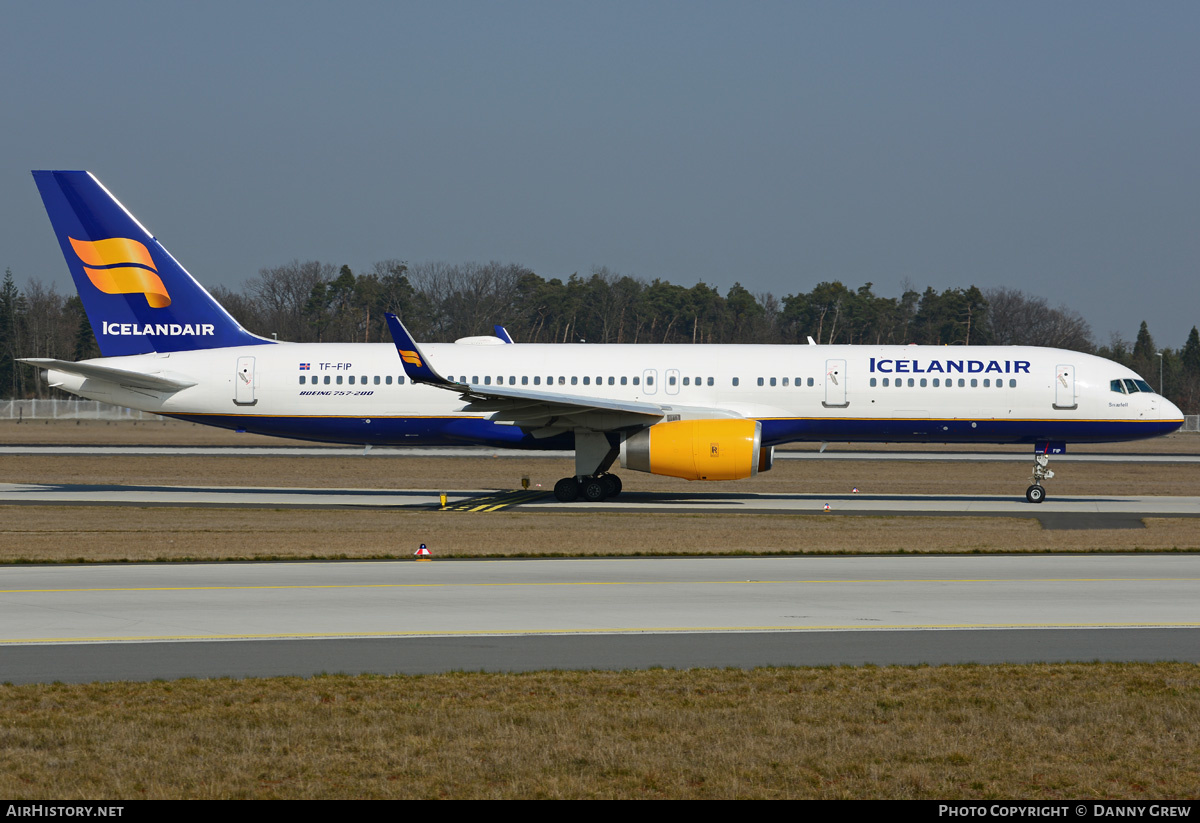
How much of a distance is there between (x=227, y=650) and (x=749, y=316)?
122m

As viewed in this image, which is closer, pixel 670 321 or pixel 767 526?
pixel 767 526

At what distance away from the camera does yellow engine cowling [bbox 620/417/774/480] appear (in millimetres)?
28344

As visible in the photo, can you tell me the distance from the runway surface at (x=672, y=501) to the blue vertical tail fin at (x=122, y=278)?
4365 millimetres

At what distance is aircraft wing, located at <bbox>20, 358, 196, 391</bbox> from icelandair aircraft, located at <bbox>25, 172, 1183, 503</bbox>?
0.05 metres

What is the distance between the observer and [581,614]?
13.7 metres

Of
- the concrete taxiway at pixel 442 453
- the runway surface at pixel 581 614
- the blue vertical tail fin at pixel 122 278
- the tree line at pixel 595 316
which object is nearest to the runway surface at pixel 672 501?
the blue vertical tail fin at pixel 122 278

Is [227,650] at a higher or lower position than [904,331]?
lower

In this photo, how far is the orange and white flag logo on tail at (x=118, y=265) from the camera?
1228 inches

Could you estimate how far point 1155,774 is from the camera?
23.9ft

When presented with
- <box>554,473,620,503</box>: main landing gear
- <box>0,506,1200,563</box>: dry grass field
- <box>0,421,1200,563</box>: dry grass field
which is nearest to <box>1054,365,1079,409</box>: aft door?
<box>0,421,1200,563</box>: dry grass field

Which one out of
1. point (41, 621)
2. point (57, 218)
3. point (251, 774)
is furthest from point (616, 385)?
point (251, 774)

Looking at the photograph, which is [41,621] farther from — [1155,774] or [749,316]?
[749,316]

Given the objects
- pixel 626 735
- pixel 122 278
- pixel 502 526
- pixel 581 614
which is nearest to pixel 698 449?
pixel 502 526
